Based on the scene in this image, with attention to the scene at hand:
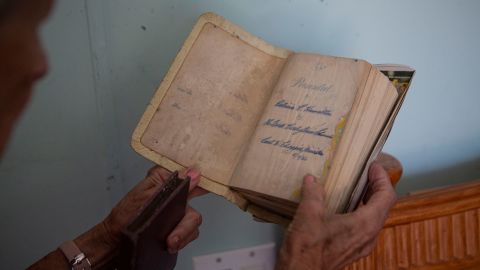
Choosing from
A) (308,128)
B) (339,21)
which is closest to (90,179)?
(308,128)

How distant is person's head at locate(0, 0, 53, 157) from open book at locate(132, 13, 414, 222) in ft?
1.00

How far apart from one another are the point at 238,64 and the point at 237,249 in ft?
1.55

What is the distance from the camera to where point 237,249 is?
3.05 feet

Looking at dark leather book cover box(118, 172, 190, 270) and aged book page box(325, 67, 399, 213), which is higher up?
aged book page box(325, 67, 399, 213)

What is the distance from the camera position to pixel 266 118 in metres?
0.59

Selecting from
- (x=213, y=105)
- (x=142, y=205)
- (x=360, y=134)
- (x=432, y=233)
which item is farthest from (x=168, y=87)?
(x=432, y=233)

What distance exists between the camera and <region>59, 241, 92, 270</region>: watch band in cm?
66

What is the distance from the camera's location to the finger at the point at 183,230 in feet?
1.97

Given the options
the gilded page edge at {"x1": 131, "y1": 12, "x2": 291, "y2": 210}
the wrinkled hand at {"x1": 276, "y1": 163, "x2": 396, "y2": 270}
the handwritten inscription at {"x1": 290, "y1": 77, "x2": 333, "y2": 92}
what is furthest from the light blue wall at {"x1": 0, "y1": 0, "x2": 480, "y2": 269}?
the wrinkled hand at {"x1": 276, "y1": 163, "x2": 396, "y2": 270}

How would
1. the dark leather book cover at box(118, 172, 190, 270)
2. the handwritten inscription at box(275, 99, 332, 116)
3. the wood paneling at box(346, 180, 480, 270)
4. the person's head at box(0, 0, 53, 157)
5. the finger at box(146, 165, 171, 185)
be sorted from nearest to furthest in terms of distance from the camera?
the person's head at box(0, 0, 53, 157), the dark leather book cover at box(118, 172, 190, 270), the handwritten inscription at box(275, 99, 332, 116), the finger at box(146, 165, 171, 185), the wood paneling at box(346, 180, 480, 270)

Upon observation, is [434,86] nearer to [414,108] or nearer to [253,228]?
[414,108]

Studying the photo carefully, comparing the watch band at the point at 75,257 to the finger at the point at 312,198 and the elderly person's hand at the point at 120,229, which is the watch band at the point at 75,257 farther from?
the finger at the point at 312,198

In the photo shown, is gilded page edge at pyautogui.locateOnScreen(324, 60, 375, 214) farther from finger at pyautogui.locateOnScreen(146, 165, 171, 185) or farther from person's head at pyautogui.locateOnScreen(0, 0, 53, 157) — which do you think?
person's head at pyautogui.locateOnScreen(0, 0, 53, 157)

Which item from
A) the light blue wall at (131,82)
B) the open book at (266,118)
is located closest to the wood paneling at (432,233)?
the light blue wall at (131,82)
